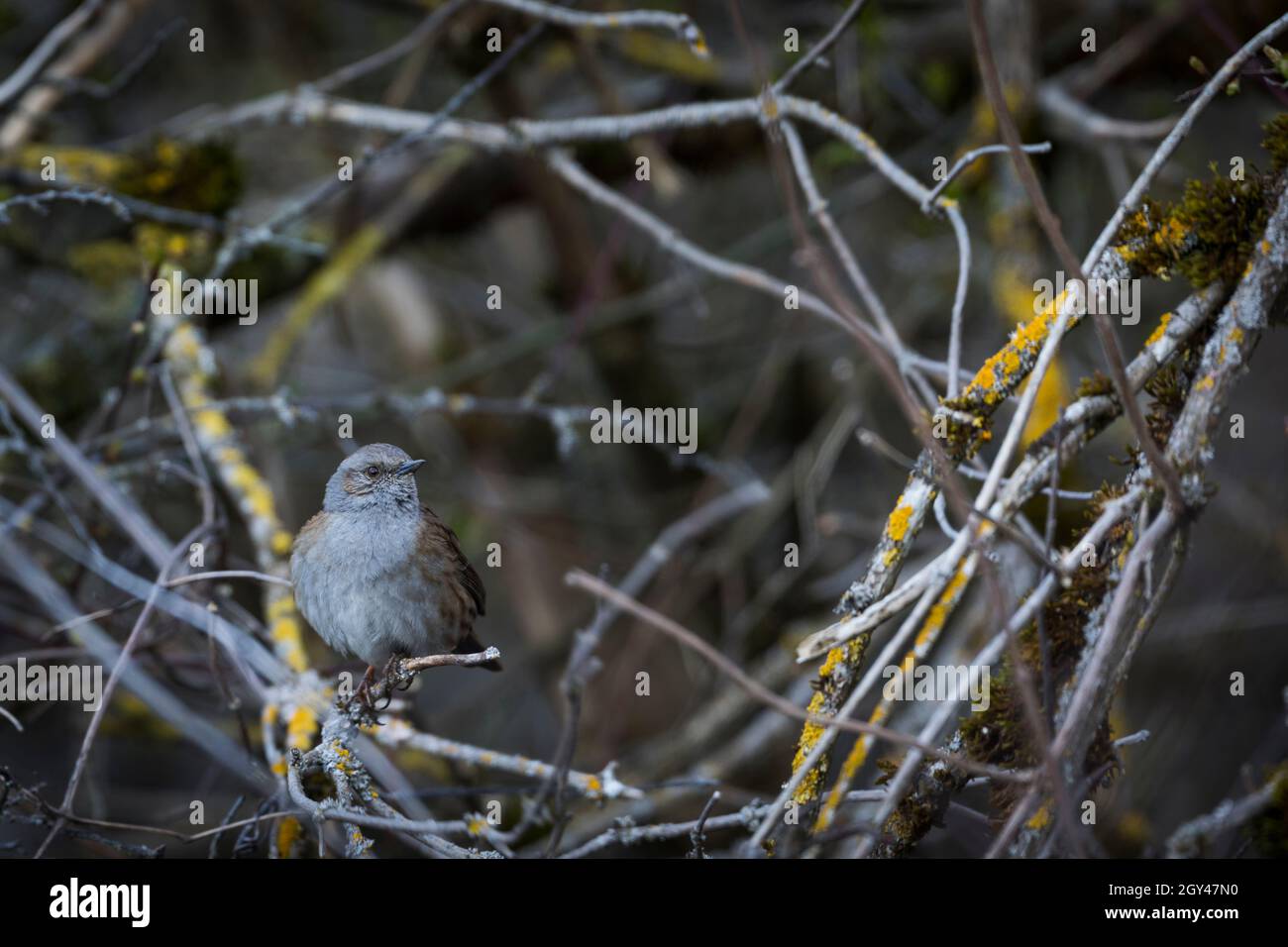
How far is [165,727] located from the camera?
5559mm

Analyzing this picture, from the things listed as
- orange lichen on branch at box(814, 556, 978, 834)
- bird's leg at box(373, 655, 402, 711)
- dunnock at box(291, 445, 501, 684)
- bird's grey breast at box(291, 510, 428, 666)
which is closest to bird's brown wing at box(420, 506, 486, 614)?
dunnock at box(291, 445, 501, 684)

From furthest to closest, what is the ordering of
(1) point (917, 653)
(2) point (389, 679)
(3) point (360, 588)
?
(3) point (360, 588)
(2) point (389, 679)
(1) point (917, 653)

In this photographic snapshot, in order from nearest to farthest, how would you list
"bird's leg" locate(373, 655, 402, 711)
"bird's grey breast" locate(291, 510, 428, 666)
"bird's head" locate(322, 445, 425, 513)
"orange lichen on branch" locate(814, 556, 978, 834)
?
1. "orange lichen on branch" locate(814, 556, 978, 834)
2. "bird's leg" locate(373, 655, 402, 711)
3. "bird's grey breast" locate(291, 510, 428, 666)
4. "bird's head" locate(322, 445, 425, 513)

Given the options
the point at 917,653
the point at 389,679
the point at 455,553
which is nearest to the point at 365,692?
the point at 389,679

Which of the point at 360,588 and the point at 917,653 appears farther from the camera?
the point at 360,588

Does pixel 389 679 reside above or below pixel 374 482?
below

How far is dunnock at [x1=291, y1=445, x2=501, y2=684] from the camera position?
3.59 metres

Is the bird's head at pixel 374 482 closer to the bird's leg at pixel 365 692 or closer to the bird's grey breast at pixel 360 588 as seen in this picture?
the bird's grey breast at pixel 360 588

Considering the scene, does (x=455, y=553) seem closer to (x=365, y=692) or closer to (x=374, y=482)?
(x=374, y=482)

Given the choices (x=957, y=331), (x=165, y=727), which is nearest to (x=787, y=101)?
(x=957, y=331)

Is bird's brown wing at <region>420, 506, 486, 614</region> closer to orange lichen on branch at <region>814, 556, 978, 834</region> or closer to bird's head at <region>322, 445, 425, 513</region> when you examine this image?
bird's head at <region>322, 445, 425, 513</region>

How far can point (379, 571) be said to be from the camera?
363cm

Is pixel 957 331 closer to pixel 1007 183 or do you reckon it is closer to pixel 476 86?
pixel 476 86

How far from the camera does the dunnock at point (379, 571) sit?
359cm
